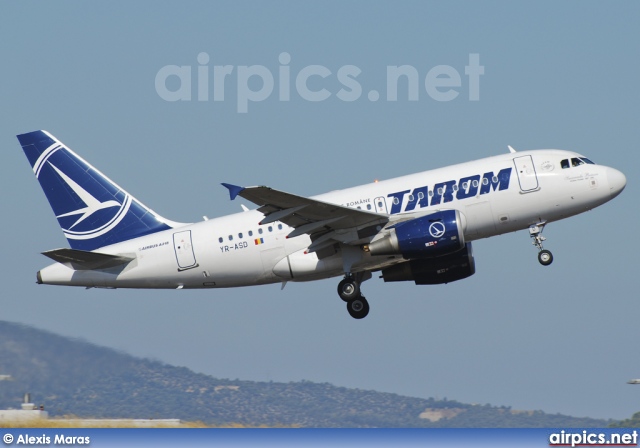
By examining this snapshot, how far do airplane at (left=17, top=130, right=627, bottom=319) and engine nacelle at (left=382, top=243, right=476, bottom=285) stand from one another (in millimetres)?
40

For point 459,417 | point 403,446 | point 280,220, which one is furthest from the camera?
point 459,417

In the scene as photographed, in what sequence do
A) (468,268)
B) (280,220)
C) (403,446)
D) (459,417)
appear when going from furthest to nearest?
(459,417), (468,268), (280,220), (403,446)

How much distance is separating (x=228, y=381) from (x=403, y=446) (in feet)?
61.8

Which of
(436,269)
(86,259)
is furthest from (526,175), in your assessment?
(86,259)

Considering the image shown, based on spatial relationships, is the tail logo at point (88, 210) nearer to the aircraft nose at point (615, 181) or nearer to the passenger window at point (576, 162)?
the passenger window at point (576, 162)

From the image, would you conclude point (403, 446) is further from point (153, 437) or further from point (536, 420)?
point (536, 420)

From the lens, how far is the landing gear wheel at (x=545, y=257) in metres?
44.1

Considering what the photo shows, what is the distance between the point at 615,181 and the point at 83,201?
70.0 feet

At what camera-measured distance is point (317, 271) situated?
44.6m

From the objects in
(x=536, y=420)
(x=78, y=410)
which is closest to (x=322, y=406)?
(x=536, y=420)

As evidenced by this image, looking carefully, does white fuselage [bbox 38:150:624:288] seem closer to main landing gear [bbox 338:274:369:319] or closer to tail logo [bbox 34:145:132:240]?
main landing gear [bbox 338:274:369:319]

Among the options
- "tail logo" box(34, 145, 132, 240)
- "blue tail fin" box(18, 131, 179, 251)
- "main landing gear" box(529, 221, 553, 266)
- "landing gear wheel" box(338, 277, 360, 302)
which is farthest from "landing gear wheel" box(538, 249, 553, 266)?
"tail logo" box(34, 145, 132, 240)

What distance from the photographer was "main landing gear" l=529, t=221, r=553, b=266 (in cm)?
4362

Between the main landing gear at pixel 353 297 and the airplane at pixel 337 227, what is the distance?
0.13 feet
